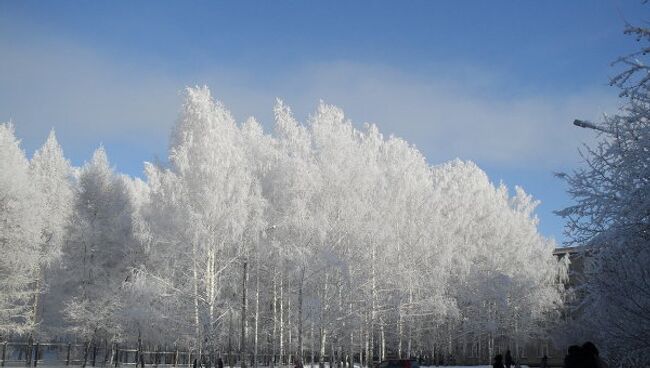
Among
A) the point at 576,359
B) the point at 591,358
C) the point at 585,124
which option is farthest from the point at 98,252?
the point at 591,358

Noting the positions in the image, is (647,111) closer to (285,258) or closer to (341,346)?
(285,258)

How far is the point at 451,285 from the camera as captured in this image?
5188 cm

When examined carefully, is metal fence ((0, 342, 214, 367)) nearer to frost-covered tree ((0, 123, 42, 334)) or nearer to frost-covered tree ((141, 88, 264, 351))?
frost-covered tree ((0, 123, 42, 334))

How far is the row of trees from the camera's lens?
106ft

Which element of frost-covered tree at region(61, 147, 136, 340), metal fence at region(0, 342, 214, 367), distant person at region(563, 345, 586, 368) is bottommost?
metal fence at region(0, 342, 214, 367)

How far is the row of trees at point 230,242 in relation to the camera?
3228 centimetres

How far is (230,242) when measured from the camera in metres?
33.2

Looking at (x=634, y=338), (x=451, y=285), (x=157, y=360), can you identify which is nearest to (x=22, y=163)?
(x=157, y=360)

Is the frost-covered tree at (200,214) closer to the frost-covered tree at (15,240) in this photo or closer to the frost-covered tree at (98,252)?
the frost-covered tree at (98,252)

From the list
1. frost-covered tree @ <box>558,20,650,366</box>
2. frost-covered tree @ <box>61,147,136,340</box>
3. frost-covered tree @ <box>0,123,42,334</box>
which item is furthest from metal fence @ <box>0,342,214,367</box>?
frost-covered tree @ <box>558,20,650,366</box>

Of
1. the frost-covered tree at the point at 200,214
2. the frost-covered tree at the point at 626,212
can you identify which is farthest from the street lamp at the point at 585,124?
the frost-covered tree at the point at 200,214

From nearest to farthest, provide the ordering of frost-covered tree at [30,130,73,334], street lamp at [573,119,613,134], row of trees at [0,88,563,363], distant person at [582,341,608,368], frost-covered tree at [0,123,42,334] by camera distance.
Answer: distant person at [582,341,608,368], street lamp at [573,119,613,134], row of trees at [0,88,563,363], frost-covered tree at [0,123,42,334], frost-covered tree at [30,130,73,334]

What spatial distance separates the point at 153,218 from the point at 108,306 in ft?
21.6

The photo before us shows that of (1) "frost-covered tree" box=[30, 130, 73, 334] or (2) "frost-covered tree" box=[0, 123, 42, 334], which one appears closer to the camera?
(2) "frost-covered tree" box=[0, 123, 42, 334]
